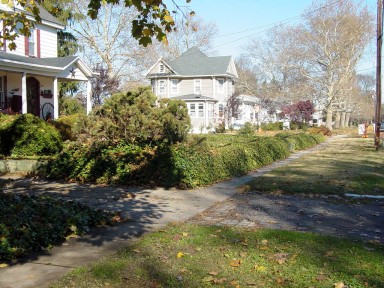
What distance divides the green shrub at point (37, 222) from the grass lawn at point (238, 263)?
3.20ft

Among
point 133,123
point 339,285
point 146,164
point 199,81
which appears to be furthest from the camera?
point 199,81

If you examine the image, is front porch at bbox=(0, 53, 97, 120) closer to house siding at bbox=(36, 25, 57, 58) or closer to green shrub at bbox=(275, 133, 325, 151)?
house siding at bbox=(36, 25, 57, 58)

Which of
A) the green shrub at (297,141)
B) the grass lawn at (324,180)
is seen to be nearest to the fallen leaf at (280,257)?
the grass lawn at (324,180)

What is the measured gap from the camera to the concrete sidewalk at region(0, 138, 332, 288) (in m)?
4.64

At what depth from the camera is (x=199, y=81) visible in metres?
48.3

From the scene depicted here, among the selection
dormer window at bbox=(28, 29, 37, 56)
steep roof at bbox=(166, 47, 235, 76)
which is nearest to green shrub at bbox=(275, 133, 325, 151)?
dormer window at bbox=(28, 29, 37, 56)

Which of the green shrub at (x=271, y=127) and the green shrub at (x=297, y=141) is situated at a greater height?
the green shrub at (x=271, y=127)

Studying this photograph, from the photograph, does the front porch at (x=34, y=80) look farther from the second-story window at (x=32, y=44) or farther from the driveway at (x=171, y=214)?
the driveway at (x=171, y=214)

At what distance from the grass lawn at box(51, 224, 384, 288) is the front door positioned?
1917 cm

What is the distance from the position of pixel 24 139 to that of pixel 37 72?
8638 millimetres

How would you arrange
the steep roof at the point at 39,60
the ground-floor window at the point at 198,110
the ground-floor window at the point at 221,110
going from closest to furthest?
the steep roof at the point at 39,60, the ground-floor window at the point at 198,110, the ground-floor window at the point at 221,110

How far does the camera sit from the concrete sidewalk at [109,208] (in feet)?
15.2

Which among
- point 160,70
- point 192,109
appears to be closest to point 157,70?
point 160,70

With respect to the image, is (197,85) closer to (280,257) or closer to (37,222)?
(37,222)
